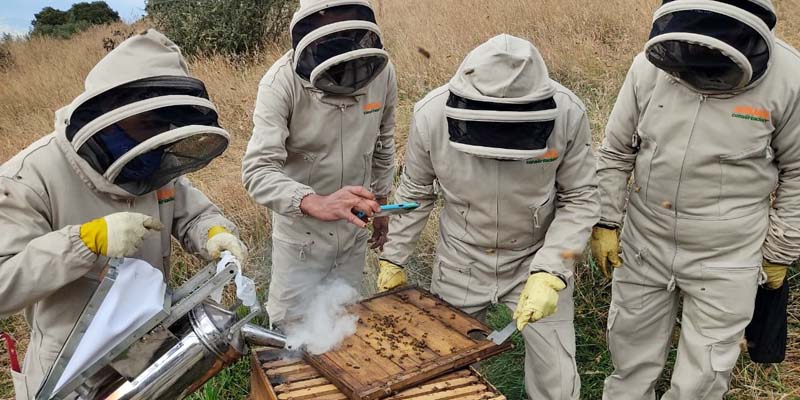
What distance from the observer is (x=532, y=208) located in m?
3.12

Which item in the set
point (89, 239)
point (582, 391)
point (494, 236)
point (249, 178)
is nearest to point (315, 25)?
point (249, 178)

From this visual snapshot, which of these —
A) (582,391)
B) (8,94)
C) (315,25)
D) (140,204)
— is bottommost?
(582,391)

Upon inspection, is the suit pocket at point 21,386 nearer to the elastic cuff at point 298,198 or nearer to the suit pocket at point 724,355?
the elastic cuff at point 298,198

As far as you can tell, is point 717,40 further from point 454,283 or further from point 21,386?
point 21,386

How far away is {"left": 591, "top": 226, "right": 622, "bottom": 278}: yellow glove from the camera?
363 cm

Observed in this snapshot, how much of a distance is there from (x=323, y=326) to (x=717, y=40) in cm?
224

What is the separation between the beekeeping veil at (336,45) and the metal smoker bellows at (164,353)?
4.63 feet

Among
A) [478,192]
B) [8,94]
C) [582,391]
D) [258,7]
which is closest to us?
Result: [478,192]

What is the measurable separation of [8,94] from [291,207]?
40.1 ft

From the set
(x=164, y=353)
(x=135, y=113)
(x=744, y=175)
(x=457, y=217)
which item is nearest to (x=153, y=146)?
(x=135, y=113)

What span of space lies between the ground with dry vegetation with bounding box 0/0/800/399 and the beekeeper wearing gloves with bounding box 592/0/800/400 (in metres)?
0.85

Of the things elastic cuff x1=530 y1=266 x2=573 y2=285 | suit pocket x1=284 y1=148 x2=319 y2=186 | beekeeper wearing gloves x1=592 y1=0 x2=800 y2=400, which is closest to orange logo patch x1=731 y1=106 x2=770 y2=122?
beekeeper wearing gloves x1=592 y1=0 x2=800 y2=400

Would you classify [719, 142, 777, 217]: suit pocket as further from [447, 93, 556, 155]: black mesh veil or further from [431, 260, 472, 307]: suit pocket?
[431, 260, 472, 307]: suit pocket

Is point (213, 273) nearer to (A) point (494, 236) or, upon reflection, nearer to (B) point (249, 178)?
(B) point (249, 178)
